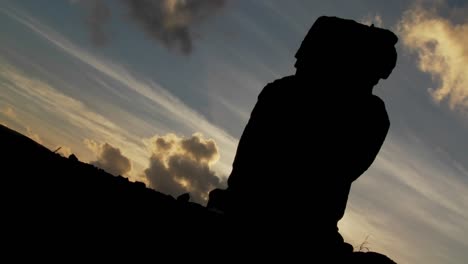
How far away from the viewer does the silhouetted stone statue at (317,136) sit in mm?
29844

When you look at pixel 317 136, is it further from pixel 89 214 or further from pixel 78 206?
pixel 78 206

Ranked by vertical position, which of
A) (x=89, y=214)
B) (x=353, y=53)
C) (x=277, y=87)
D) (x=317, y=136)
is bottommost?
(x=89, y=214)

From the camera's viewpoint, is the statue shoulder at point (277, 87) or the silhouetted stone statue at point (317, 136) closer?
the silhouetted stone statue at point (317, 136)

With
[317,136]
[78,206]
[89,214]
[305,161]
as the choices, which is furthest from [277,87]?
[78,206]

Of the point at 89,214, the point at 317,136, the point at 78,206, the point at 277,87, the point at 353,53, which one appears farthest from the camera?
the point at 277,87

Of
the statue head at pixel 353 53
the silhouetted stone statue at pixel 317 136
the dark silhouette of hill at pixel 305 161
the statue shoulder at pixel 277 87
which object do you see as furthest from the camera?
the statue shoulder at pixel 277 87

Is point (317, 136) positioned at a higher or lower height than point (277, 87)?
lower

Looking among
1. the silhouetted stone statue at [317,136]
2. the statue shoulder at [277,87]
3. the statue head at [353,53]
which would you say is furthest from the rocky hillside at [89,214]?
the statue head at [353,53]

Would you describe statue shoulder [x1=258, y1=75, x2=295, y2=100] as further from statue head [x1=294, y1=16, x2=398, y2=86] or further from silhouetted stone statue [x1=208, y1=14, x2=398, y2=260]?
statue head [x1=294, y1=16, x2=398, y2=86]

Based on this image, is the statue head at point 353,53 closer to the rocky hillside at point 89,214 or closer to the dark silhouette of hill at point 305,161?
the dark silhouette of hill at point 305,161

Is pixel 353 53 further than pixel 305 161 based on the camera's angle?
Yes

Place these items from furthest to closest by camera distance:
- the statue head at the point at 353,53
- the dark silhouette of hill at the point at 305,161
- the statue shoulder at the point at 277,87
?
the statue shoulder at the point at 277,87 → the statue head at the point at 353,53 → the dark silhouette of hill at the point at 305,161

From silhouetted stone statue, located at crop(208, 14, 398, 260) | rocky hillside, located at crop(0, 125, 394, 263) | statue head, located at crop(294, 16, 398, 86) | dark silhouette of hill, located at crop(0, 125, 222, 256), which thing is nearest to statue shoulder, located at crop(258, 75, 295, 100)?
silhouetted stone statue, located at crop(208, 14, 398, 260)

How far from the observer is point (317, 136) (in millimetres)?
31328
